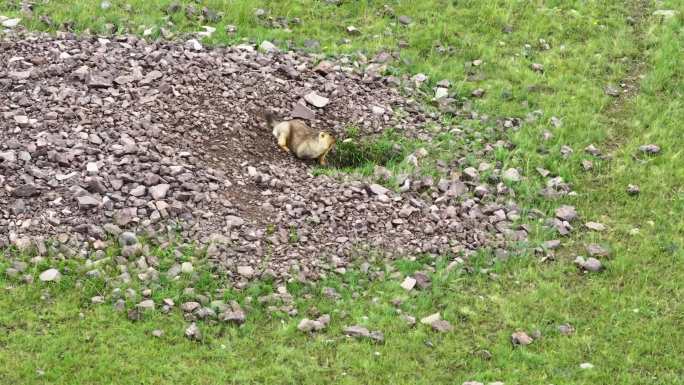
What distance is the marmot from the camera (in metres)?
12.8

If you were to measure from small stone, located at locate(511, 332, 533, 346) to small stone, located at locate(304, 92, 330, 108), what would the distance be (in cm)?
516

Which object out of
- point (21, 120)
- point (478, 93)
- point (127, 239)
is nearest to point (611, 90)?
point (478, 93)

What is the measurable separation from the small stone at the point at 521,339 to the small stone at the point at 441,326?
27.5 inches

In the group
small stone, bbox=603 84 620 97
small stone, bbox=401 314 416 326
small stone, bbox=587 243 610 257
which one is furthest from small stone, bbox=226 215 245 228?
small stone, bbox=603 84 620 97

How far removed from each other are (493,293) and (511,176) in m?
2.37

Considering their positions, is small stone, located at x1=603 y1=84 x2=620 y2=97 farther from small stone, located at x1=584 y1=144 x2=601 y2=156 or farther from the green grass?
small stone, located at x1=584 y1=144 x2=601 y2=156

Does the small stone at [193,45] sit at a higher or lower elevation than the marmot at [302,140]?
higher

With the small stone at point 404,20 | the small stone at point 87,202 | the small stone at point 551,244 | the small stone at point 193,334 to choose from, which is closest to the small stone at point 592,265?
the small stone at point 551,244

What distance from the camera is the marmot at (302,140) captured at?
12.8 metres

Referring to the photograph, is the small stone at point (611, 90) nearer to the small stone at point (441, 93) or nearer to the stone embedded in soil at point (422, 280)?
the small stone at point (441, 93)

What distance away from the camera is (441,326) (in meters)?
10.4

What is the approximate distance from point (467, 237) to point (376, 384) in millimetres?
2772

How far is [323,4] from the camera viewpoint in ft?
55.5

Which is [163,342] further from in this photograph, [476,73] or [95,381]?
[476,73]
